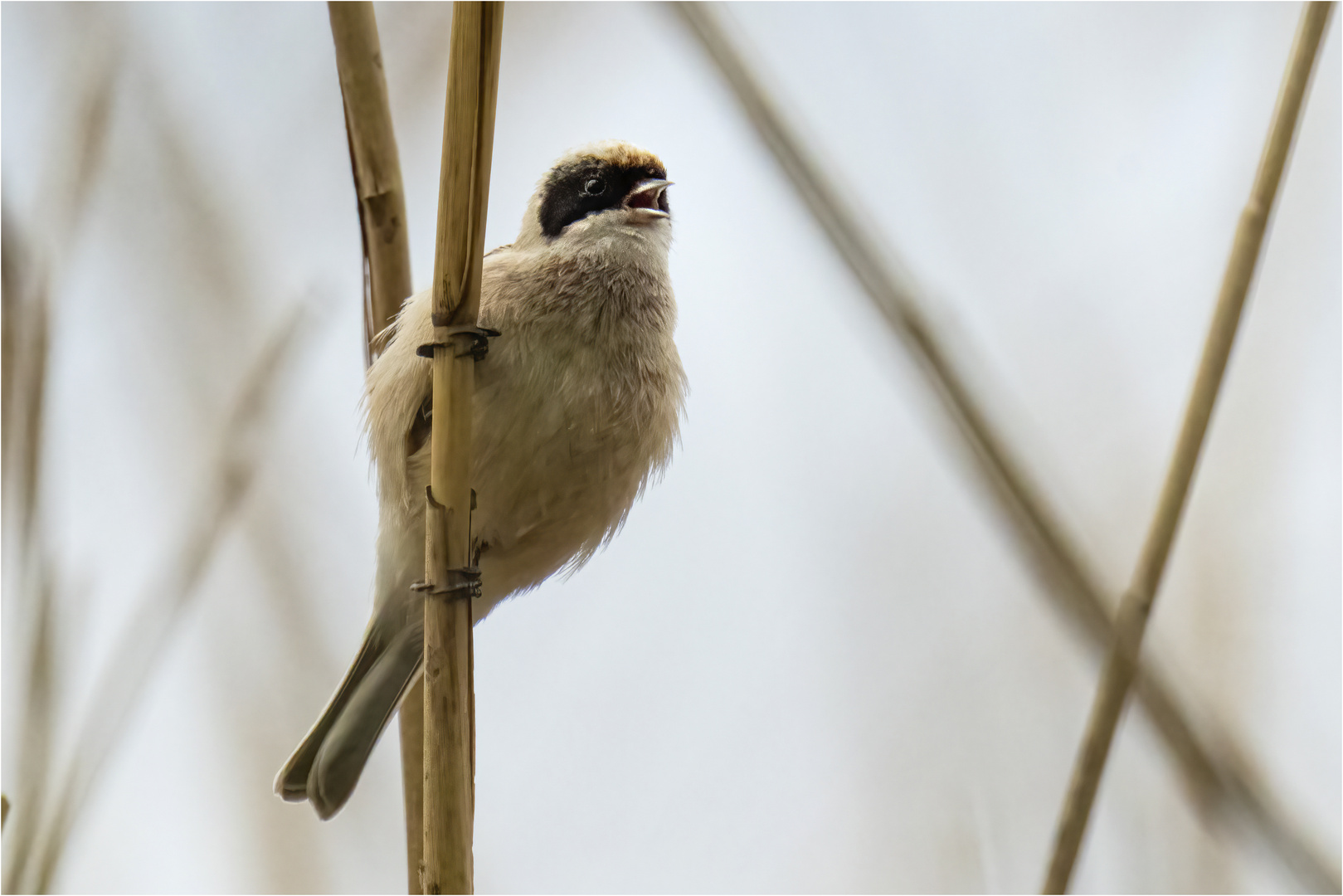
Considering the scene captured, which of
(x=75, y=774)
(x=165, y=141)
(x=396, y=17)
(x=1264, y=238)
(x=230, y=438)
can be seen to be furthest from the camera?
(x=396, y=17)

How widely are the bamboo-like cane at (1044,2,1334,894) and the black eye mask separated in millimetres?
1039

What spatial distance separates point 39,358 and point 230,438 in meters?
0.28

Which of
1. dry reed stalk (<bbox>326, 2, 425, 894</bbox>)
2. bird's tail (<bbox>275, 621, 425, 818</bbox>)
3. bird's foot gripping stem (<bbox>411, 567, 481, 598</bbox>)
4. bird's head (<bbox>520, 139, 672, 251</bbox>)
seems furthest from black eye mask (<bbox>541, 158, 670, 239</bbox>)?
bird's foot gripping stem (<bbox>411, 567, 481, 598</bbox>)

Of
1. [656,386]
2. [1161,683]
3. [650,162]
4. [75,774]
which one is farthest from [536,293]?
[1161,683]

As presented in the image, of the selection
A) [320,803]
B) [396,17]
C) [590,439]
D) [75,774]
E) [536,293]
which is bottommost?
[320,803]

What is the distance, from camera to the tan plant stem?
3.95 feet

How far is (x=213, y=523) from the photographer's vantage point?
143 centimetres

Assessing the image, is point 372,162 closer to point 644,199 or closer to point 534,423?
point 534,423

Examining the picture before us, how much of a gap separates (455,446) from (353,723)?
0.86 meters

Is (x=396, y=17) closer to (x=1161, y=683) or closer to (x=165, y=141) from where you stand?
(x=165, y=141)

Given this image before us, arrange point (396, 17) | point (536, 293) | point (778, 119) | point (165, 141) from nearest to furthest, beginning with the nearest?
point (778, 119), point (536, 293), point (165, 141), point (396, 17)

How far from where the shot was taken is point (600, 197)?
6.03ft

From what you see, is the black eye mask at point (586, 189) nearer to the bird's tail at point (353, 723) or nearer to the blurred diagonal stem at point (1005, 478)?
the blurred diagonal stem at point (1005, 478)

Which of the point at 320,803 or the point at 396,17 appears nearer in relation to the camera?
the point at 320,803
